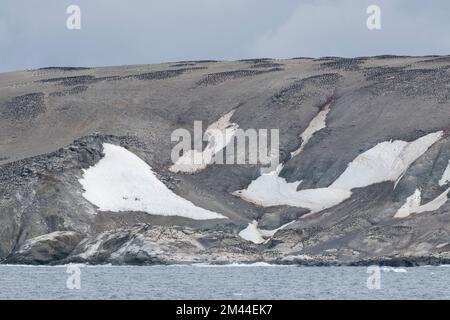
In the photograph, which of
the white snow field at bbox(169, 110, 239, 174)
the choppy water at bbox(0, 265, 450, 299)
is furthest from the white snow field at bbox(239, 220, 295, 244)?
the white snow field at bbox(169, 110, 239, 174)

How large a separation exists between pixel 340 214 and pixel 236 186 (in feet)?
50.0

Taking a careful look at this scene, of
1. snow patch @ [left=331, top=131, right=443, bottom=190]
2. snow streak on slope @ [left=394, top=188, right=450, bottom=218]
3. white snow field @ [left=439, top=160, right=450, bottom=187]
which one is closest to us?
snow streak on slope @ [left=394, top=188, right=450, bottom=218]

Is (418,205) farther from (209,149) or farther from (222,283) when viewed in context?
(222,283)

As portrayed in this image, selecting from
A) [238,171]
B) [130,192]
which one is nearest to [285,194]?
[238,171]

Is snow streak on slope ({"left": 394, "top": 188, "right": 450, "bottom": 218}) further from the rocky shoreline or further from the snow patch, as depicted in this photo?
the rocky shoreline

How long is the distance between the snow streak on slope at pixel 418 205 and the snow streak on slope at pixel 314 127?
2124cm

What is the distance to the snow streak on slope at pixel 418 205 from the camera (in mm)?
101688

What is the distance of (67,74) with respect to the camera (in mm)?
168500

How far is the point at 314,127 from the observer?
129 metres

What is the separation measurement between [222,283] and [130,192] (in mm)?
35469

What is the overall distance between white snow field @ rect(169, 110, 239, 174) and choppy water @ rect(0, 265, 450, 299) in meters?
30.9

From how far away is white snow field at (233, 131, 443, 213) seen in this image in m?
112
